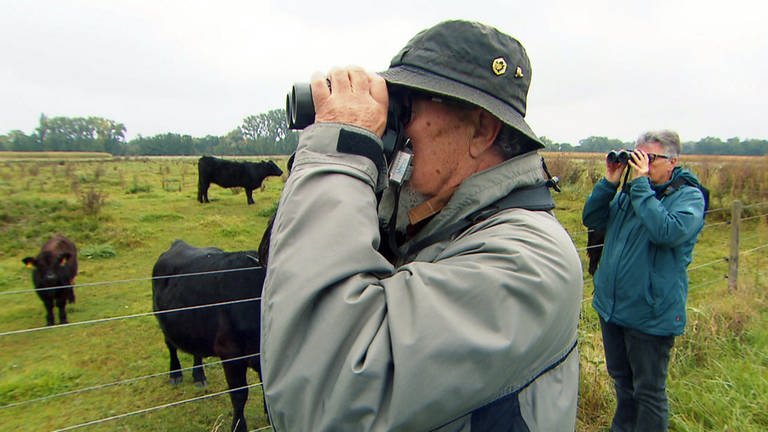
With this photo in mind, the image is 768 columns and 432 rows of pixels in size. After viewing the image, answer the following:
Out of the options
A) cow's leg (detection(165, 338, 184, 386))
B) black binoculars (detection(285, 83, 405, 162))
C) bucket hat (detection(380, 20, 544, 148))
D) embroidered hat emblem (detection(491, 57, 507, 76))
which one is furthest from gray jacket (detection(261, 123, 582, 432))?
cow's leg (detection(165, 338, 184, 386))

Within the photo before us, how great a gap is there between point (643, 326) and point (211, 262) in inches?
127

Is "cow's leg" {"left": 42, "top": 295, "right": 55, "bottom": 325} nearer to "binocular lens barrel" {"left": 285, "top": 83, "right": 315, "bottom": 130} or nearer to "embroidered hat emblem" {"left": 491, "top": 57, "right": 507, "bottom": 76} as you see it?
"binocular lens barrel" {"left": 285, "top": 83, "right": 315, "bottom": 130}

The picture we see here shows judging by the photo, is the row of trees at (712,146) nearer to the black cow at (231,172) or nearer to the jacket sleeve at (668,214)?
the black cow at (231,172)

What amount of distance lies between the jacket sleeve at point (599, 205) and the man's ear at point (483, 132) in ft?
7.50

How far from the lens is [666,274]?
8.78 feet

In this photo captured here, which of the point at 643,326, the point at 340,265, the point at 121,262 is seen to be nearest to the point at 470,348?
the point at 340,265

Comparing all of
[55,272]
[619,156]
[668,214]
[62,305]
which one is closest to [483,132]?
[668,214]

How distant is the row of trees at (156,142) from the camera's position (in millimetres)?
41812

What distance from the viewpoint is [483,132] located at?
104 centimetres

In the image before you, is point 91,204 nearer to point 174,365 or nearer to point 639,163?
point 174,365

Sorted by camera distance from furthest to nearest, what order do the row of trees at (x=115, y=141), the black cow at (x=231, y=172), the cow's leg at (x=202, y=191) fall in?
the row of trees at (x=115, y=141)
the black cow at (x=231, y=172)
the cow's leg at (x=202, y=191)

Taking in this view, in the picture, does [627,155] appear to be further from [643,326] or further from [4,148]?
[4,148]

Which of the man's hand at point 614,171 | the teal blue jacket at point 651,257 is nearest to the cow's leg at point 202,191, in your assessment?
the man's hand at point 614,171

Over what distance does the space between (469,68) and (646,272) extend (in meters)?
2.32
